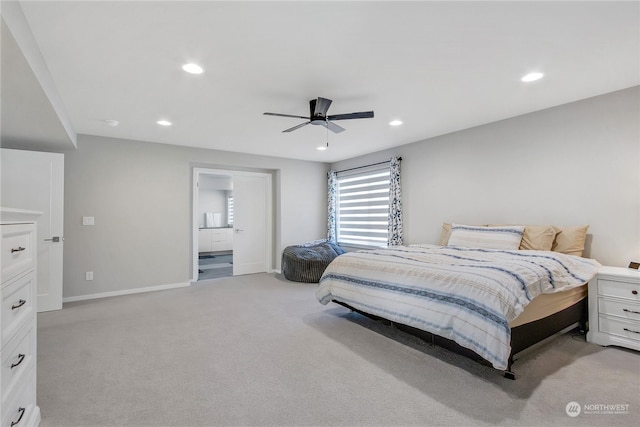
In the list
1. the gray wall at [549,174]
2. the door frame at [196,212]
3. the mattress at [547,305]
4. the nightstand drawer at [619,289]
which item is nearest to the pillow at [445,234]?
the gray wall at [549,174]

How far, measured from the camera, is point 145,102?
3289mm

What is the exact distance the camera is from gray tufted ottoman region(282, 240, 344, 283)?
18.0 feet

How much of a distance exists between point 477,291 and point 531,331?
0.66 m

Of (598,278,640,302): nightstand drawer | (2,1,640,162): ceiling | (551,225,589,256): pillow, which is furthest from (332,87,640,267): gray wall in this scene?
(598,278,640,302): nightstand drawer

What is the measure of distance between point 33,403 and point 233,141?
396 centimetres

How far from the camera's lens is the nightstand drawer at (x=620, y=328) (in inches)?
103

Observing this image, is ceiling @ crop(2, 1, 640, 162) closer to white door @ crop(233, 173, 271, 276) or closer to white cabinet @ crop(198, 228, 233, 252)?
white door @ crop(233, 173, 271, 276)

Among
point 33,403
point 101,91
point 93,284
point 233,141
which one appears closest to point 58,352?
point 33,403

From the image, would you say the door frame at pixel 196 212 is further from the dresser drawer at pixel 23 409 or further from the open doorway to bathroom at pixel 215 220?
the dresser drawer at pixel 23 409

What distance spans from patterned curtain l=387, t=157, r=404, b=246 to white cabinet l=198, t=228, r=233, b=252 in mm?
5290

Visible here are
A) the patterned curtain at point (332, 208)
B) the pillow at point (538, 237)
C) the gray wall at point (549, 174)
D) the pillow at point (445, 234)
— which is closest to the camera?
the gray wall at point (549, 174)

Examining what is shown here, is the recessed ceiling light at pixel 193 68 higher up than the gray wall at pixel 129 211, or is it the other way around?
the recessed ceiling light at pixel 193 68

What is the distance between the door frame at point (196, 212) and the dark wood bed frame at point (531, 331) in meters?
3.95

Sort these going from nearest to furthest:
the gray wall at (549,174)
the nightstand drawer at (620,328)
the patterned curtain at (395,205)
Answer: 1. the nightstand drawer at (620,328)
2. the gray wall at (549,174)
3. the patterned curtain at (395,205)
